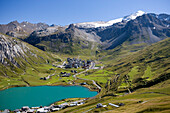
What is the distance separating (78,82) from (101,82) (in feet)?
108

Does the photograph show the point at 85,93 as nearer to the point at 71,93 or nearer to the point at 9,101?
→ the point at 71,93

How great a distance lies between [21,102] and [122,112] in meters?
104

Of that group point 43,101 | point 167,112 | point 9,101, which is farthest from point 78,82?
point 167,112

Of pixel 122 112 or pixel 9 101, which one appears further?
pixel 9 101

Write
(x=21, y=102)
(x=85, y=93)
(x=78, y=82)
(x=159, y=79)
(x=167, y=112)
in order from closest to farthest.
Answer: (x=167, y=112) → (x=159, y=79) → (x=21, y=102) → (x=85, y=93) → (x=78, y=82)

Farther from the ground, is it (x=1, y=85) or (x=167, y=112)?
(x=1, y=85)

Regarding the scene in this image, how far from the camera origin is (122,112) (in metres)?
63.0

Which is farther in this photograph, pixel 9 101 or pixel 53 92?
pixel 53 92

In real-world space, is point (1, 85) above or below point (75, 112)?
above

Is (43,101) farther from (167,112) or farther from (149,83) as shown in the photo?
(167,112)

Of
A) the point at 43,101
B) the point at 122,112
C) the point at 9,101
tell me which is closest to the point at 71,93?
the point at 43,101

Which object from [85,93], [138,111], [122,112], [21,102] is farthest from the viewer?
[85,93]

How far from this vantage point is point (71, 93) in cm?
15712

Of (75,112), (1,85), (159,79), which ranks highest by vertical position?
(1,85)
